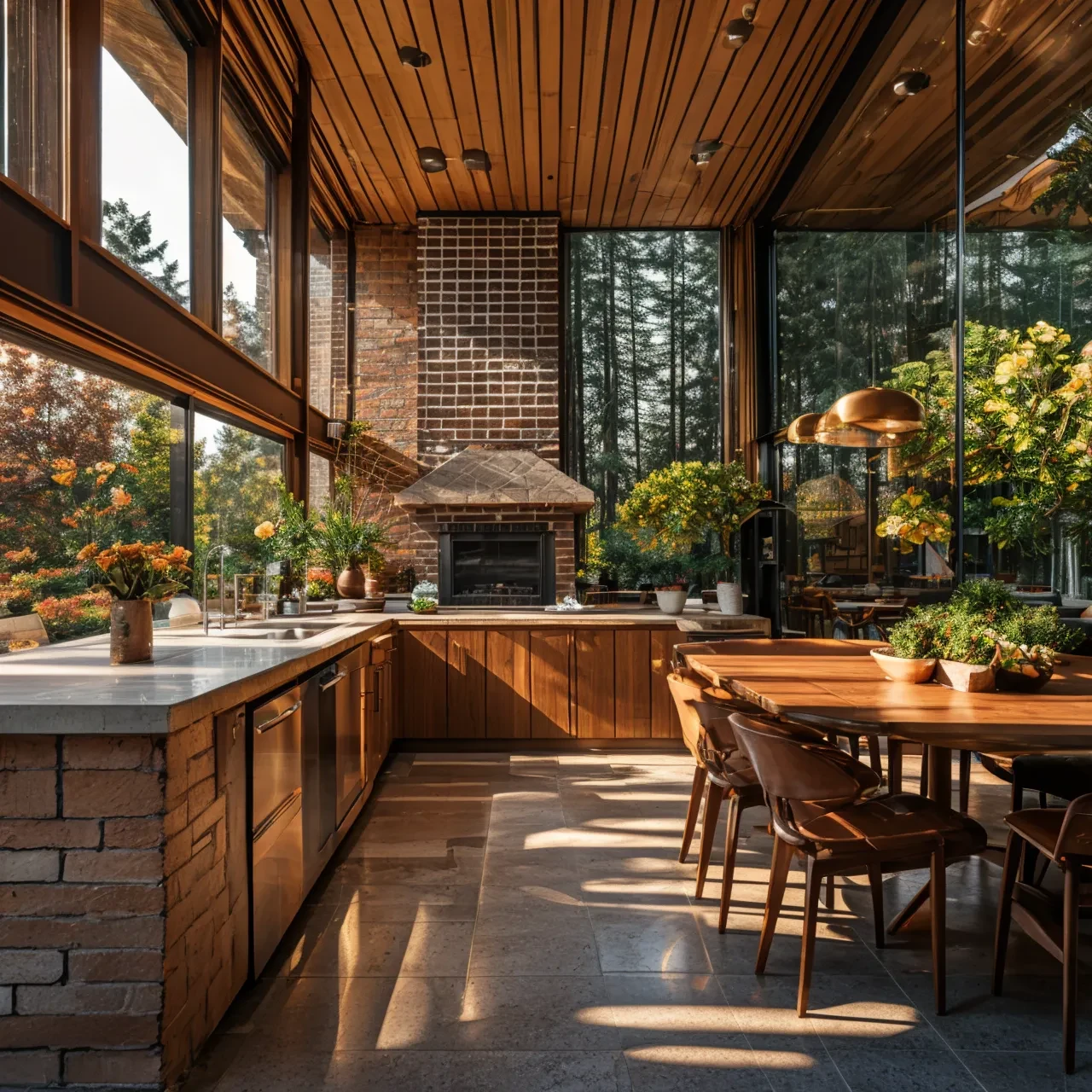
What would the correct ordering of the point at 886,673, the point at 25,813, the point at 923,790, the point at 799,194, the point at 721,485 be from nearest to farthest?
the point at 25,813 < the point at 886,673 < the point at 923,790 < the point at 721,485 < the point at 799,194

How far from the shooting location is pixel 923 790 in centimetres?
317

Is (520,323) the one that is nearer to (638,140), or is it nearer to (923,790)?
(638,140)

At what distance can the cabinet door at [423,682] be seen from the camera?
514 centimetres

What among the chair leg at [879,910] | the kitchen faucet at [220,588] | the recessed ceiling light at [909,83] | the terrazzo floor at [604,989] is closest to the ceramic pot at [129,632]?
the kitchen faucet at [220,588]

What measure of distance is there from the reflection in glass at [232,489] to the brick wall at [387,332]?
164cm

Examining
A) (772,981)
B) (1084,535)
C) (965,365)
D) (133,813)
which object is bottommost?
(772,981)

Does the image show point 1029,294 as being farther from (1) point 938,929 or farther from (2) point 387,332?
(2) point 387,332

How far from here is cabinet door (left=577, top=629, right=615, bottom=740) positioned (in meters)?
5.12

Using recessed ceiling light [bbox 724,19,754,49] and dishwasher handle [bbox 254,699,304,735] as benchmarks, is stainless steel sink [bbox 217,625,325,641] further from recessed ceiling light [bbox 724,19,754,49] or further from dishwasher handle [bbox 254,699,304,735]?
recessed ceiling light [bbox 724,19,754,49]

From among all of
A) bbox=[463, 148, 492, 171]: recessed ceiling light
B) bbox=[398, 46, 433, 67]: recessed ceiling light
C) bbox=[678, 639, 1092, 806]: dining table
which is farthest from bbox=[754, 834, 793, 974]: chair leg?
bbox=[463, 148, 492, 171]: recessed ceiling light

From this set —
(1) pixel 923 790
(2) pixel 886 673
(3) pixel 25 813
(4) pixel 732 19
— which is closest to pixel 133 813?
(3) pixel 25 813

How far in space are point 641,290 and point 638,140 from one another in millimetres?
1347

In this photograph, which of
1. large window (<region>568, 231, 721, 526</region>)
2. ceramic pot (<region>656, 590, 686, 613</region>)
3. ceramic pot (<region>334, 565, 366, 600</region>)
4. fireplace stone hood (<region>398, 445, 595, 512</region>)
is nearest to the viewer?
ceramic pot (<region>656, 590, 686, 613</region>)

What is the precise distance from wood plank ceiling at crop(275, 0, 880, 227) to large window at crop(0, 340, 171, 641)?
2.55 m
